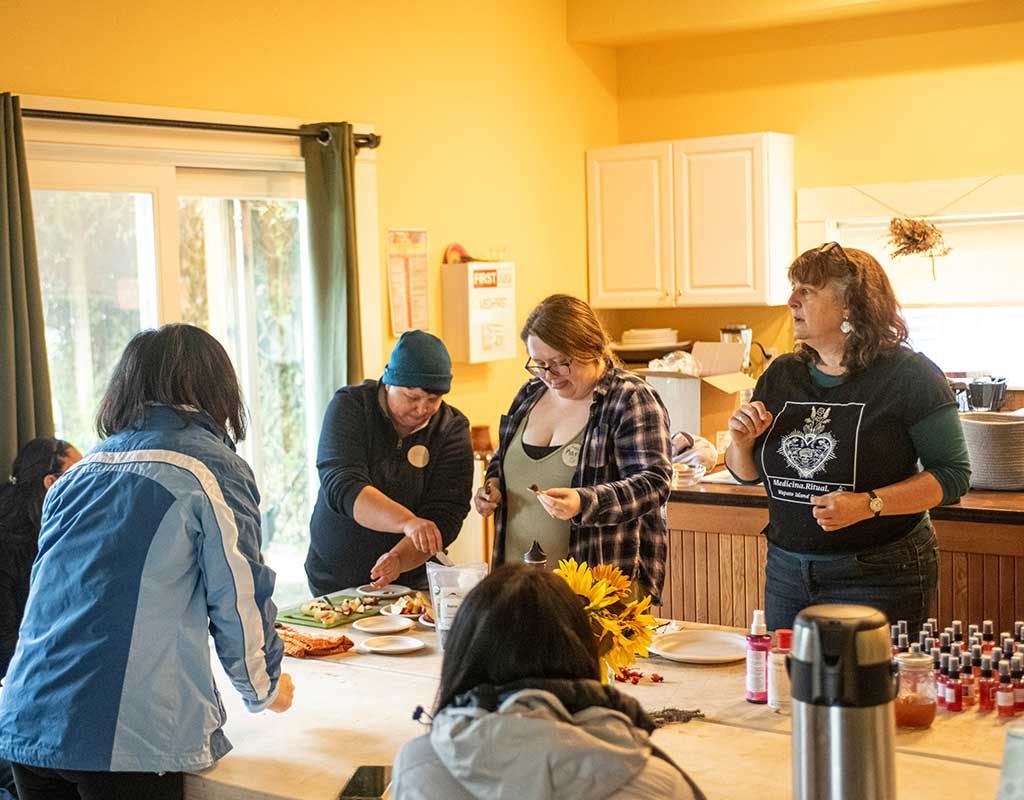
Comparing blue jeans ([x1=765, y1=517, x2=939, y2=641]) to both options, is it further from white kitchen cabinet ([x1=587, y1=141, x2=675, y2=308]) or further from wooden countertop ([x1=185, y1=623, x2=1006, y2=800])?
white kitchen cabinet ([x1=587, y1=141, x2=675, y2=308])

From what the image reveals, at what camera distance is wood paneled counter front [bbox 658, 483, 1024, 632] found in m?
3.62

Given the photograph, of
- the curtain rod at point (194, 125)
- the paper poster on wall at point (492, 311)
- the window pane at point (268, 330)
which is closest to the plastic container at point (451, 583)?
the curtain rod at point (194, 125)

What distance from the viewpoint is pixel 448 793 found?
1521 millimetres

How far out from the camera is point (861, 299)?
2.71 m

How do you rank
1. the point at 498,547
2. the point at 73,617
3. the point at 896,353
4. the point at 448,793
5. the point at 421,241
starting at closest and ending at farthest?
the point at 448,793, the point at 73,617, the point at 896,353, the point at 498,547, the point at 421,241

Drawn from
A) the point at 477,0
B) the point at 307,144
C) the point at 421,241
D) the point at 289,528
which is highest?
the point at 477,0

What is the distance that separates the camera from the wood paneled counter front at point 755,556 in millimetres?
3625

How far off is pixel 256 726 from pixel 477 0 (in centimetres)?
391

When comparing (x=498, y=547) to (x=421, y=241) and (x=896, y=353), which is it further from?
(x=421, y=241)

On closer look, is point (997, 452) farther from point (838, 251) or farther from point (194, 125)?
point (194, 125)

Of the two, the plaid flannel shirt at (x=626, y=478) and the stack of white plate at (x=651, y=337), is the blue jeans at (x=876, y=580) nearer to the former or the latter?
the plaid flannel shirt at (x=626, y=478)

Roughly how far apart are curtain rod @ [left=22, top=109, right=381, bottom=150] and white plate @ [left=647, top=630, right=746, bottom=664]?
2.33 m

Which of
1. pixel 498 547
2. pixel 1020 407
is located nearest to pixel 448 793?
pixel 498 547

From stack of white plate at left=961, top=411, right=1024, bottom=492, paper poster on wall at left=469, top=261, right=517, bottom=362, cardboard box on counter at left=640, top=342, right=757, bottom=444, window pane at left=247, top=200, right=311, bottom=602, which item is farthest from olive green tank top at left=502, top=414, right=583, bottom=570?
paper poster on wall at left=469, top=261, right=517, bottom=362
